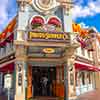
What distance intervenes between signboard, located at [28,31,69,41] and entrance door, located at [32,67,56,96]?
4356 millimetres

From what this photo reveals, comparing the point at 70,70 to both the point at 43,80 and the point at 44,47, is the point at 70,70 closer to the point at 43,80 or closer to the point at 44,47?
the point at 44,47

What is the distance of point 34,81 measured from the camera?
20.5m

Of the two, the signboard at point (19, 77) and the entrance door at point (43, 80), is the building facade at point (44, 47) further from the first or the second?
the entrance door at point (43, 80)

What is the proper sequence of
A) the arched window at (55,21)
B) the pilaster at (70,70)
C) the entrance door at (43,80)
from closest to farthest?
the pilaster at (70,70) → the arched window at (55,21) → the entrance door at (43,80)

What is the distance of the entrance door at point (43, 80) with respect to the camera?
66.4ft

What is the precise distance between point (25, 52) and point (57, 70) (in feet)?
13.2

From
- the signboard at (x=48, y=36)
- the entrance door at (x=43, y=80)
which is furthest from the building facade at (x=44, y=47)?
the entrance door at (x=43, y=80)

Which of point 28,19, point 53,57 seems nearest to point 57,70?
point 53,57

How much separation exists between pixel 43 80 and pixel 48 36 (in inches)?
208

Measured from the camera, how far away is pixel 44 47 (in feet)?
55.3

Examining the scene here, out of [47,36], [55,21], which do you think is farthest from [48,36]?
[55,21]

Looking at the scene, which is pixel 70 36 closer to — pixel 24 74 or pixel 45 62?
pixel 45 62

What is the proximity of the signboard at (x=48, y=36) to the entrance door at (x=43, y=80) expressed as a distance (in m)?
4.36

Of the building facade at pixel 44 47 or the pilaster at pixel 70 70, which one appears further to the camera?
the pilaster at pixel 70 70
